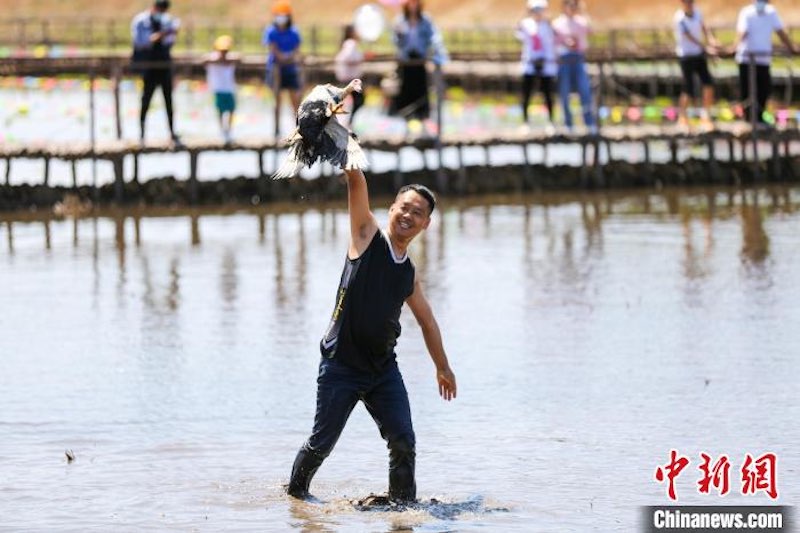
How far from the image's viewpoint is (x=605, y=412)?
11609mm

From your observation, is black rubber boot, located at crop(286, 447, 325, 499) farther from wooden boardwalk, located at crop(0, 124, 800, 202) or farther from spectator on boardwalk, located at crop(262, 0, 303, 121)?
spectator on boardwalk, located at crop(262, 0, 303, 121)

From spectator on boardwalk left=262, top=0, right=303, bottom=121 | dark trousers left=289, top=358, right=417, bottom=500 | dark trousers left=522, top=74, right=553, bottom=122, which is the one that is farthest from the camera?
dark trousers left=522, top=74, right=553, bottom=122

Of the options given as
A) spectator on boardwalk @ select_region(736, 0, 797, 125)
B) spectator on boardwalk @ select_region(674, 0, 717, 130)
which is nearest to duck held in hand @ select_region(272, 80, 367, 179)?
Answer: spectator on boardwalk @ select_region(674, 0, 717, 130)

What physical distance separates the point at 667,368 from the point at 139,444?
144 inches

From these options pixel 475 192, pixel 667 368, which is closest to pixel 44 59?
pixel 475 192

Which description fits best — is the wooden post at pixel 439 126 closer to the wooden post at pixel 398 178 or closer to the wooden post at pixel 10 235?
the wooden post at pixel 398 178

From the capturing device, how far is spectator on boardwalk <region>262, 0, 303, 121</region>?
75.0 ft

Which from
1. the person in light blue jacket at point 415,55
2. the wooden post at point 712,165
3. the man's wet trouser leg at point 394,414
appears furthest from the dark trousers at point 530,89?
the man's wet trouser leg at point 394,414

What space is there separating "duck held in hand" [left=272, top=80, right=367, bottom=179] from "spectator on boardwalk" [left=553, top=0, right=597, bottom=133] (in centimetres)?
1458

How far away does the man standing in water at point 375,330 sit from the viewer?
899cm

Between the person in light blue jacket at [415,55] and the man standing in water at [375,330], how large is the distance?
13924mm

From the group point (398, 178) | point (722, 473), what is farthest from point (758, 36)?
point (722, 473)

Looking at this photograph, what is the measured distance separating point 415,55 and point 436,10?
156ft

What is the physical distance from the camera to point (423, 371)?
1287 cm
